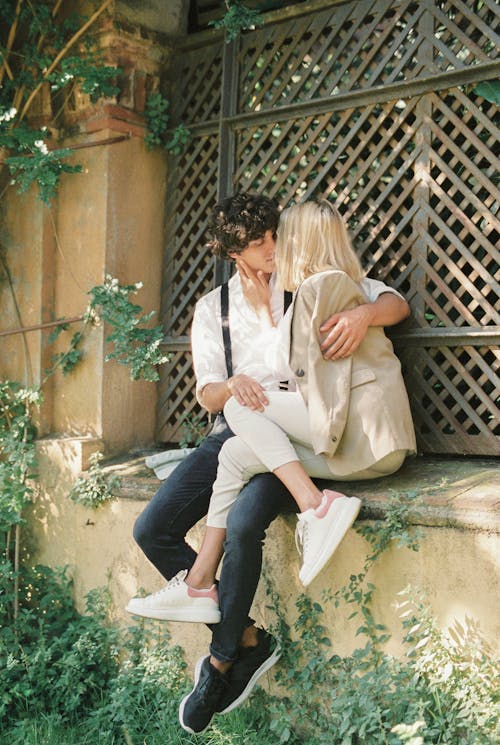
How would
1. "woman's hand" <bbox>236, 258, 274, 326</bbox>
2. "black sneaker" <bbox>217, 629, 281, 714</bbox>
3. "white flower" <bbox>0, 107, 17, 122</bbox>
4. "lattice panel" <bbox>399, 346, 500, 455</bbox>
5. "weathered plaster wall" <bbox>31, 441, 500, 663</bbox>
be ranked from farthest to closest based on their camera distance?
"white flower" <bbox>0, 107, 17, 122</bbox>, "woman's hand" <bbox>236, 258, 274, 326</bbox>, "lattice panel" <bbox>399, 346, 500, 455</bbox>, "black sneaker" <bbox>217, 629, 281, 714</bbox>, "weathered plaster wall" <bbox>31, 441, 500, 663</bbox>

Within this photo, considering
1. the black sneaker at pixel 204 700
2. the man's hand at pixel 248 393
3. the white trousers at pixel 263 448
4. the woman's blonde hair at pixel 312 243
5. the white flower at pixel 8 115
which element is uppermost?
the white flower at pixel 8 115

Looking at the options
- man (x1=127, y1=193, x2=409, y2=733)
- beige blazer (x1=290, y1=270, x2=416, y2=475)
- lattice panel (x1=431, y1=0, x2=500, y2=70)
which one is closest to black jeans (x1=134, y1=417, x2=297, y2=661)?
man (x1=127, y1=193, x2=409, y2=733)

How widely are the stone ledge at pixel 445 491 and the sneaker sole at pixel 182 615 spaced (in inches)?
31.0

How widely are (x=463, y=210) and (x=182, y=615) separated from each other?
7.98 ft

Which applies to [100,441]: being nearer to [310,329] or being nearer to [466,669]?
[310,329]

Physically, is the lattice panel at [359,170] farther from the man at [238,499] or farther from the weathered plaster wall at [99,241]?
the weathered plaster wall at [99,241]

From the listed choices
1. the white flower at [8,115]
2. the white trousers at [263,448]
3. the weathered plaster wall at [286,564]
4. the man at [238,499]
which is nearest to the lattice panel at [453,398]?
the man at [238,499]

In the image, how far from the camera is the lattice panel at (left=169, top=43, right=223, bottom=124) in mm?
5324

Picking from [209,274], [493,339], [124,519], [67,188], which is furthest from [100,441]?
[493,339]

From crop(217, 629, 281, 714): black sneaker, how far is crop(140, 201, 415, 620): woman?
1.01ft

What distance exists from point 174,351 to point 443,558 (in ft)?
8.09

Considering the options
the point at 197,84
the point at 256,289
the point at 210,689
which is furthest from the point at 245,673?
the point at 197,84

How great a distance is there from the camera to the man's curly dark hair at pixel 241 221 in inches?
167

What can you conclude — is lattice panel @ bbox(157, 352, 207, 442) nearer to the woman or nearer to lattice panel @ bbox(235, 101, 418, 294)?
lattice panel @ bbox(235, 101, 418, 294)
